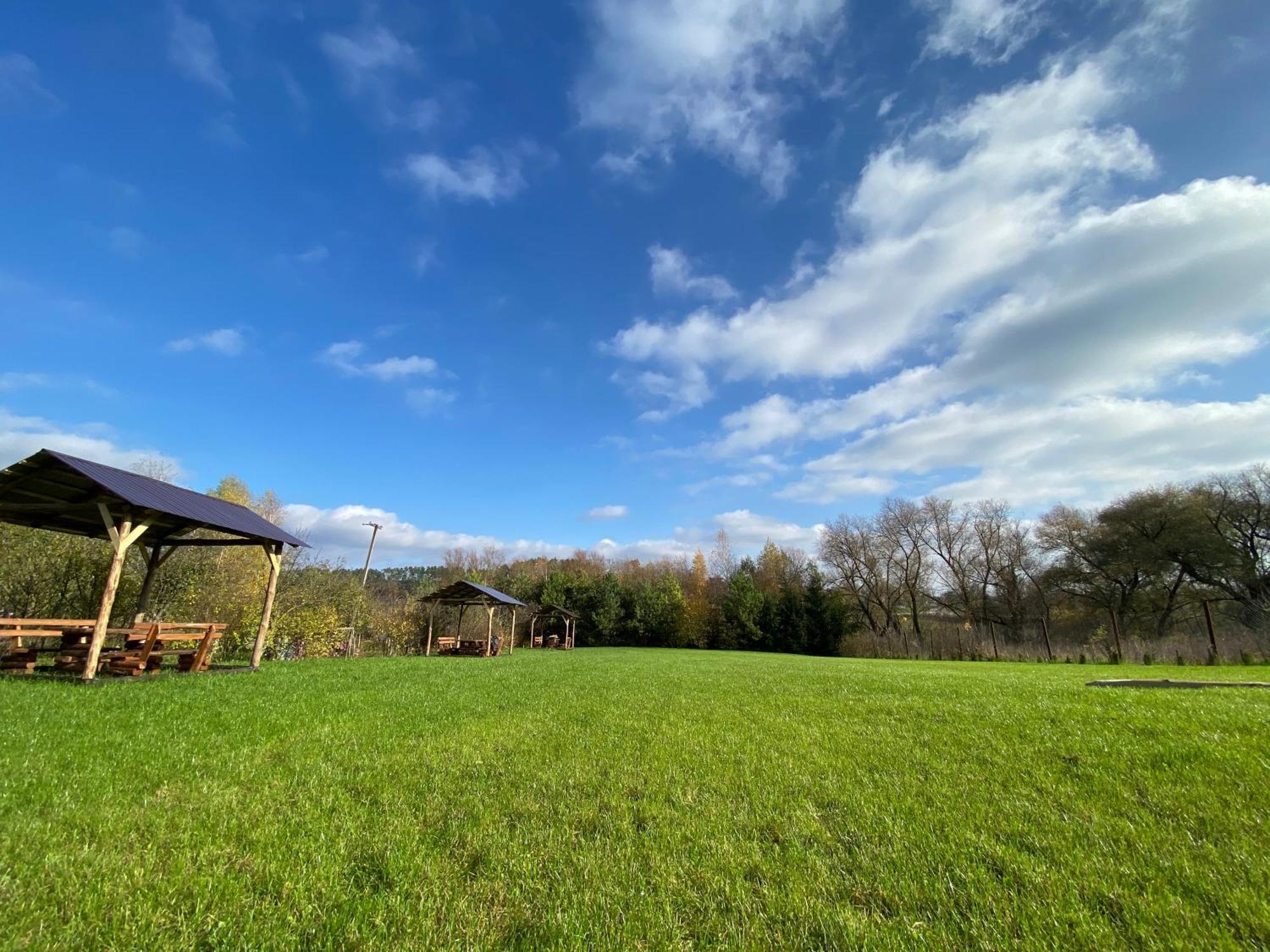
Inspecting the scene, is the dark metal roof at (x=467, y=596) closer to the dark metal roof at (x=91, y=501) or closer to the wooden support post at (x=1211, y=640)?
the dark metal roof at (x=91, y=501)

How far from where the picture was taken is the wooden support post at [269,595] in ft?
42.0

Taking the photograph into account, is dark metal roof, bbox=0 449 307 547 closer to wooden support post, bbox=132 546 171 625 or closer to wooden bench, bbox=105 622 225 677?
wooden support post, bbox=132 546 171 625

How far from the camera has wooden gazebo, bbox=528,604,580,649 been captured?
38531 mm

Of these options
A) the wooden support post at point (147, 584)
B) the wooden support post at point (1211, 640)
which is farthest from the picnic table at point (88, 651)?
the wooden support post at point (1211, 640)

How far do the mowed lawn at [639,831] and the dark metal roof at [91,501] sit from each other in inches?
198

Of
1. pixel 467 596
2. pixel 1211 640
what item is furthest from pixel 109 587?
pixel 1211 640

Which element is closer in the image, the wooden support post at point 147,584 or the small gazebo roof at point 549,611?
the wooden support post at point 147,584

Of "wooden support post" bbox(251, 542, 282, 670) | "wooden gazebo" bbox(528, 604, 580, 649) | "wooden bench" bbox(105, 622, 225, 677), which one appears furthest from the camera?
"wooden gazebo" bbox(528, 604, 580, 649)

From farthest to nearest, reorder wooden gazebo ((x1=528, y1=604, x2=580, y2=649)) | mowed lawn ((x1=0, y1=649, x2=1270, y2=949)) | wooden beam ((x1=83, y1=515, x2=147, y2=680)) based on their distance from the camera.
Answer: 1. wooden gazebo ((x1=528, y1=604, x2=580, y2=649))
2. wooden beam ((x1=83, y1=515, x2=147, y2=680))
3. mowed lawn ((x1=0, y1=649, x2=1270, y2=949))

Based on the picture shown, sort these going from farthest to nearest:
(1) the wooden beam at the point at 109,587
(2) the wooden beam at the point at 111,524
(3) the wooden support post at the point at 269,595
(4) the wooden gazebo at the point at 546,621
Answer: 1. (4) the wooden gazebo at the point at 546,621
2. (3) the wooden support post at the point at 269,595
3. (2) the wooden beam at the point at 111,524
4. (1) the wooden beam at the point at 109,587

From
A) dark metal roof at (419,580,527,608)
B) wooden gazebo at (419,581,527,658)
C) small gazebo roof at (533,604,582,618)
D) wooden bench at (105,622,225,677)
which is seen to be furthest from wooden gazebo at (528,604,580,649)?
wooden bench at (105,622,225,677)

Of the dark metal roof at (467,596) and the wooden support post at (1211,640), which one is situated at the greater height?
the dark metal roof at (467,596)

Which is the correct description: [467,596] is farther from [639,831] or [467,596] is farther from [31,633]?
[639,831]

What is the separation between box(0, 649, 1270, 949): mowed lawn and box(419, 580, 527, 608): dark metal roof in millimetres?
17661
